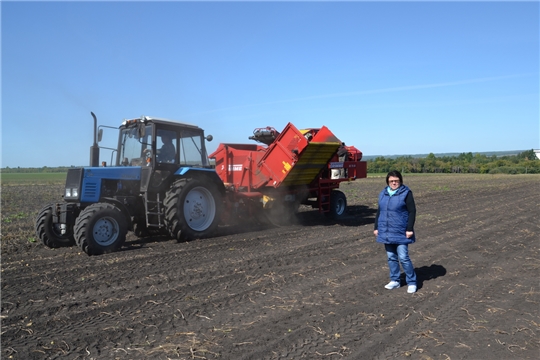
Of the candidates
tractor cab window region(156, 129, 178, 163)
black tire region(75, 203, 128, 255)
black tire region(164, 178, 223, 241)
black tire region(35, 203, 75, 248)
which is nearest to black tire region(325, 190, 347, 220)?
black tire region(164, 178, 223, 241)

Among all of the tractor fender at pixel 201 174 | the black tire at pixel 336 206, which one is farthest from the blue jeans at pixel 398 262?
the black tire at pixel 336 206

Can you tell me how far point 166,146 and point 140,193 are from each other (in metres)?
1.11

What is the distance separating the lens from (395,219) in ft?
18.6

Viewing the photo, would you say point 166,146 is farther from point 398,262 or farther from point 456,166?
point 456,166

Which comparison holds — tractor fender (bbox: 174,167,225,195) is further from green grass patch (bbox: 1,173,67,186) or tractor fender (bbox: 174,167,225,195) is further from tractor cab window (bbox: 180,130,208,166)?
green grass patch (bbox: 1,173,67,186)

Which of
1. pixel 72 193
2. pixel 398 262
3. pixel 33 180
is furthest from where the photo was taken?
pixel 33 180

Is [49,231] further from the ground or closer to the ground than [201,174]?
closer to the ground

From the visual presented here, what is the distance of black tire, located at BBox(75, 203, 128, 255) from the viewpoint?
7496mm

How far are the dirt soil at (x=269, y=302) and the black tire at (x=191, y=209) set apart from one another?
392mm

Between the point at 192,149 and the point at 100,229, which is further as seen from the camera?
the point at 192,149

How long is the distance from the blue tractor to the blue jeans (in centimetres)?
451

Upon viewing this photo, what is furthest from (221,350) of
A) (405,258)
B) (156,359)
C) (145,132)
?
(145,132)

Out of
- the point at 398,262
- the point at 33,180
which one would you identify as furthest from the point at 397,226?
the point at 33,180

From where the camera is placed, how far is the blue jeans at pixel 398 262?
18.4 ft
